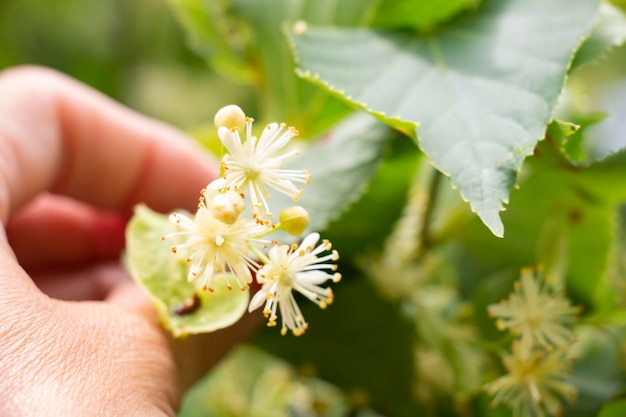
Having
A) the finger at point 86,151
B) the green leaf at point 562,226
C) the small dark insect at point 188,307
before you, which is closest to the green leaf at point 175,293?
the small dark insect at point 188,307

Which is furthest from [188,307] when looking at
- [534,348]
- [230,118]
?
[534,348]

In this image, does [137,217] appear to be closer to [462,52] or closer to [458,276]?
[462,52]

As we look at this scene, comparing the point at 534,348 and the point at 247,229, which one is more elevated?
the point at 247,229

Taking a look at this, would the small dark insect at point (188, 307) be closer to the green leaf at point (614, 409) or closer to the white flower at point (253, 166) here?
the white flower at point (253, 166)

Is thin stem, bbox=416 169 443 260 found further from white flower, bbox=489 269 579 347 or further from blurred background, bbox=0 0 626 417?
blurred background, bbox=0 0 626 417

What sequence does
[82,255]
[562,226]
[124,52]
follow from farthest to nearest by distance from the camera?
1. [124,52]
2. [82,255]
3. [562,226]

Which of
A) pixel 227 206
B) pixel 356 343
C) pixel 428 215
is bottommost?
pixel 356 343

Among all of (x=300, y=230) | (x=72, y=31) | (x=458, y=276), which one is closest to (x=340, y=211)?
(x=300, y=230)

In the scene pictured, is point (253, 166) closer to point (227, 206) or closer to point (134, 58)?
point (227, 206)
